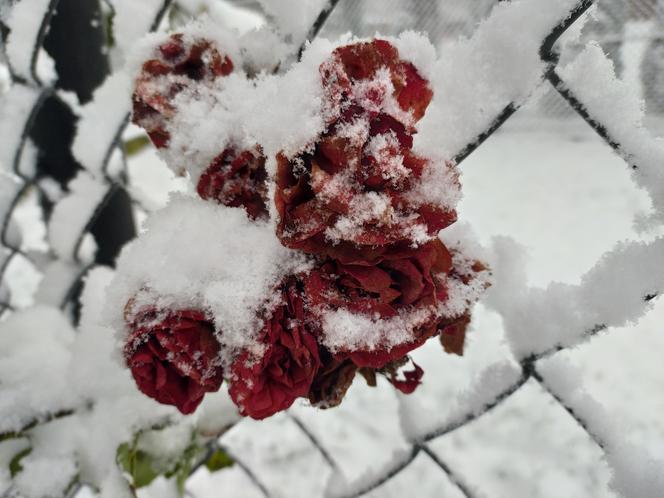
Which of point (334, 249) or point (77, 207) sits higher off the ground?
point (334, 249)

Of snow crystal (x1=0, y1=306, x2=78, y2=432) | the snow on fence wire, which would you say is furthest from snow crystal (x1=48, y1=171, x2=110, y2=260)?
snow crystal (x1=0, y1=306, x2=78, y2=432)

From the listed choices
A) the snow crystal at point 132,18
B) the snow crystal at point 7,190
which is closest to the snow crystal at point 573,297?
the snow crystal at point 132,18

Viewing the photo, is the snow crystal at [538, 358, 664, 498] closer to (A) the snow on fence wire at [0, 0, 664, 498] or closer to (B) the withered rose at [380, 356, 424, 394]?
(A) the snow on fence wire at [0, 0, 664, 498]

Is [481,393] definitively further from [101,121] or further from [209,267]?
[101,121]

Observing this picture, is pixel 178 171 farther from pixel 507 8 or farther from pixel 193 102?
pixel 507 8

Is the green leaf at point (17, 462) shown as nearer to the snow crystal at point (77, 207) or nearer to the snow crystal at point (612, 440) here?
the snow crystal at point (77, 207)

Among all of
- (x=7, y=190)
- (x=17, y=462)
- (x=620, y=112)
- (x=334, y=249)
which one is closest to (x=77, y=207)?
(x=7, y=190)

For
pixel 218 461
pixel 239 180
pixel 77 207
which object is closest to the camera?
pixel 239 180

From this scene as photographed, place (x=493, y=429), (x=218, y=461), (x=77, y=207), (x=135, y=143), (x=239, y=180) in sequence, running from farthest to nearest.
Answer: (x=493, y=429) → (x=135, y=143) → (x=218, y=461) → (x=77, y=207) → (x=239, y=180)

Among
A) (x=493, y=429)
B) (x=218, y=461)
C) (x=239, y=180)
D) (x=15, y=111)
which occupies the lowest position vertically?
(x=493, y=429)
